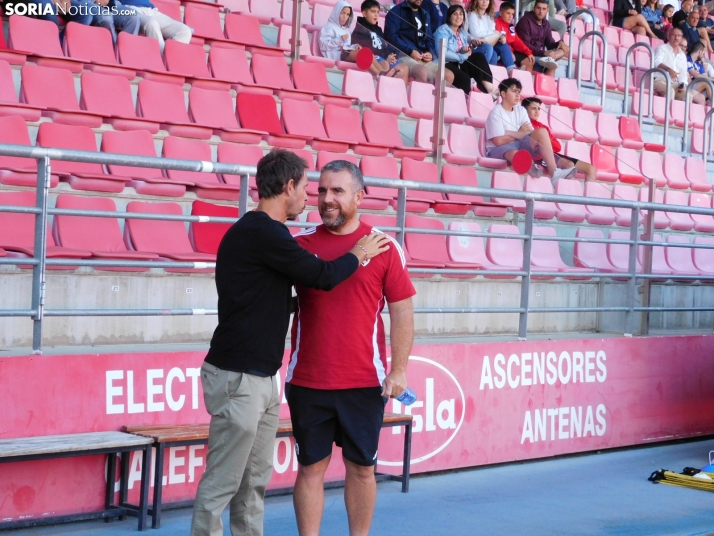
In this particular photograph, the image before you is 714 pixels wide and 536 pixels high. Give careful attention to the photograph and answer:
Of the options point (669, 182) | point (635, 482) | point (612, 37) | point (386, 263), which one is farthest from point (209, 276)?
point (612, 37)

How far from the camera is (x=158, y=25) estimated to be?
8938 mm

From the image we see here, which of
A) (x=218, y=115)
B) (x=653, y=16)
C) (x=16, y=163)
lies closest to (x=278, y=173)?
(x=16, y=163)

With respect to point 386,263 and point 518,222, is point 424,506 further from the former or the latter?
point 518,222

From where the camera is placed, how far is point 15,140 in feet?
21.5

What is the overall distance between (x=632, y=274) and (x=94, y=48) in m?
4.79

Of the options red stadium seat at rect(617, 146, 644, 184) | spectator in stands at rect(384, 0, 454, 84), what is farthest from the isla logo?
red stadium seat at rect(617, 146, 644, 184)

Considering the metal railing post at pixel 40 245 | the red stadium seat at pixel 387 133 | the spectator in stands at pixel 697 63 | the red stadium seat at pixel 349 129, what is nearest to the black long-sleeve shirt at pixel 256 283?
the metal railing post at pixel 40 245

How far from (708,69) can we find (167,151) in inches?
430

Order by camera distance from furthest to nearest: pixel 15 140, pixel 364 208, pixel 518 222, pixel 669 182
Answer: pixel 669 182, pixel 518 222, pixel 364 208, pixel 15 140

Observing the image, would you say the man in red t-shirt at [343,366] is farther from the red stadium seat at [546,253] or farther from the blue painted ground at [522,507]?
the red stadium seat at [546,253]

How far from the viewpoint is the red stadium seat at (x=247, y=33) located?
381 inches

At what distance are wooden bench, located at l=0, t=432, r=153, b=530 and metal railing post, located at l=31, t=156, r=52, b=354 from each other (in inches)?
18.3

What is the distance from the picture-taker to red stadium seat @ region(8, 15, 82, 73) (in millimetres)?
7855

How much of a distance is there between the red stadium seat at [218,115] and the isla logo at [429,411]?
293 cm
